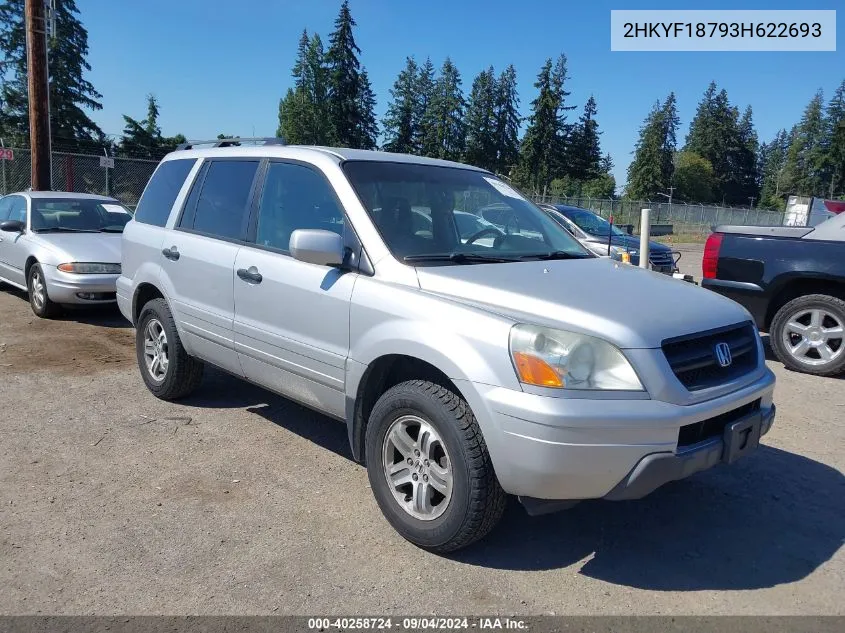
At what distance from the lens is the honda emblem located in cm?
314

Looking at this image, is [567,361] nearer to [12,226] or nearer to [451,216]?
[451,216]

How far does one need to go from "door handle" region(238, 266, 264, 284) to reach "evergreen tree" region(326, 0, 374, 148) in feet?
207

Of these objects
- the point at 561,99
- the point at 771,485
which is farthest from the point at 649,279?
the point at 561,99

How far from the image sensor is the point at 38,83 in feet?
40.5

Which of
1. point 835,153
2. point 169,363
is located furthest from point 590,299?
point 835,153

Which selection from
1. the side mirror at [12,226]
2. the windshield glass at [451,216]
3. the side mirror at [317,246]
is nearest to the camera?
the side mirror at [317,246]

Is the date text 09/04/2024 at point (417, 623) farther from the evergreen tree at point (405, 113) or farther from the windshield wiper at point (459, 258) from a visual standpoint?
the evergreen tree at point (405, 113)

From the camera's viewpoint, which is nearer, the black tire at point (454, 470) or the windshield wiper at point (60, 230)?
the black tire at point (454, 470)

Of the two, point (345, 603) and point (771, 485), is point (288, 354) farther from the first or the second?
point (771, 485)

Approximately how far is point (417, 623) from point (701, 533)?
5.50ft

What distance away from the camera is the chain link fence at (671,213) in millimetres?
40312

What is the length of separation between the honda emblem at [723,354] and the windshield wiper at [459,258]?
118 cm

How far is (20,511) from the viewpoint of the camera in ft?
11.8

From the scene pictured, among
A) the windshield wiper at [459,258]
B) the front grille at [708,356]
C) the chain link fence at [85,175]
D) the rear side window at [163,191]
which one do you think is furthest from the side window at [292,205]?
the chain link fence at [85,175]
